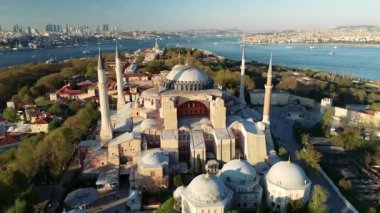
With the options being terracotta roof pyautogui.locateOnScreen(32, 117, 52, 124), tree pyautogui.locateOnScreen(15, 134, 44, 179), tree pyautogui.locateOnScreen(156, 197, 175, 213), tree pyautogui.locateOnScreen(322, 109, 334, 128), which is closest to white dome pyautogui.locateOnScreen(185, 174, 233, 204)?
tree pyautogui.locateOnScreen(156, 197, 175, 213)

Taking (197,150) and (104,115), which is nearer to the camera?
(197,150)

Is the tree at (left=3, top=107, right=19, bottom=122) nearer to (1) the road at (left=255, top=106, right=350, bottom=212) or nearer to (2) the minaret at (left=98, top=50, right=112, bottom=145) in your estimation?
(2) the minaret at (left=98, top=50, right=112, bottom=145)

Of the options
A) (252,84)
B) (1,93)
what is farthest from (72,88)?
(252,84)

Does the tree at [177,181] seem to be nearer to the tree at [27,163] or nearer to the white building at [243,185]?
the white building at [243,185]

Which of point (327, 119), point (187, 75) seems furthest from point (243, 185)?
point (327, 119)

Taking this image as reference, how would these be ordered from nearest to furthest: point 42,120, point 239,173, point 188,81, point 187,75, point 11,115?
point 239,173 → point 188,81 → point 187,75 → point 42,120 → point 11,115

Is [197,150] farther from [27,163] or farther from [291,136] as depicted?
[291,136]

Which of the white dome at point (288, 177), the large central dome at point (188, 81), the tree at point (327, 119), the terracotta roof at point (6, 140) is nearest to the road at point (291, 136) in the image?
the tree at point (327, 119)

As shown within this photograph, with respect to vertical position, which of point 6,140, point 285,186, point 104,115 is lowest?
point 6,140
